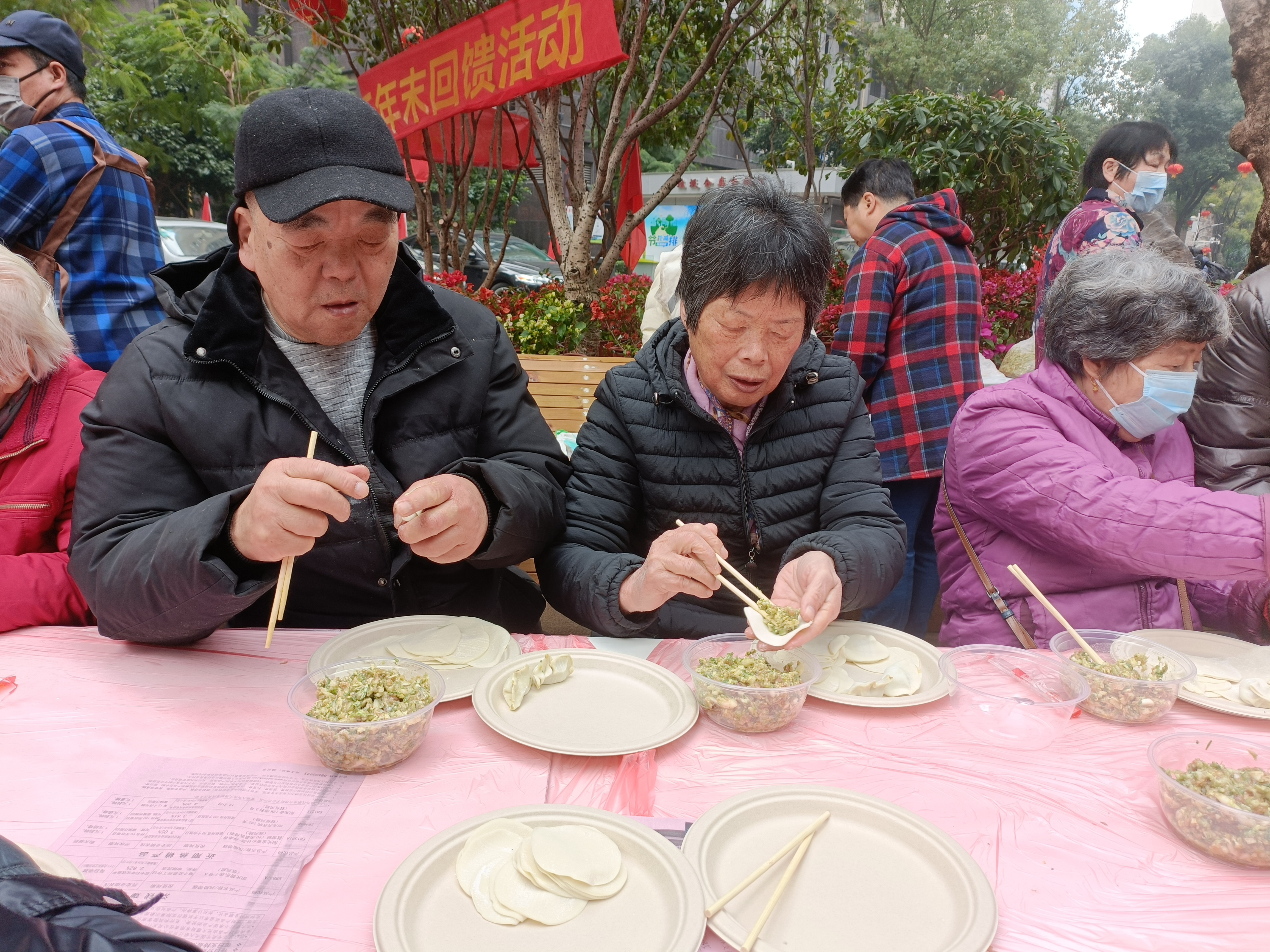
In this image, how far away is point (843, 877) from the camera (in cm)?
107

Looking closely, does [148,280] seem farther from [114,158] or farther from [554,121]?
[554,121]

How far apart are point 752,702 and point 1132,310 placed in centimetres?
146

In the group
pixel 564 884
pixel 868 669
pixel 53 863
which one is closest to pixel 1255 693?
pixel 868 669

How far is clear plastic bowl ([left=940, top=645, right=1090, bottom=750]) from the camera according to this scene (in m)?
1.39

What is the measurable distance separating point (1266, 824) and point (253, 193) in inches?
77.7

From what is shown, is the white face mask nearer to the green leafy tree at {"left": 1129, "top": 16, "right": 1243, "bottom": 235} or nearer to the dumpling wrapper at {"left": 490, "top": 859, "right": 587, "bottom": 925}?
the dumpling wrapper at {"left": 490, "top": 859, "right": 587, "bottom": 925}

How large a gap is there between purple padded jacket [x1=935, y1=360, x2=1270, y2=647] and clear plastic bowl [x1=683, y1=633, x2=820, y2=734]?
2.73ft

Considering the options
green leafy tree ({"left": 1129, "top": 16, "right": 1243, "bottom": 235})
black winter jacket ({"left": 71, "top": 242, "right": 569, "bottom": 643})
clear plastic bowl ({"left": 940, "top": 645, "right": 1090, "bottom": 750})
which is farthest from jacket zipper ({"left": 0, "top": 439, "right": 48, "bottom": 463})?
green leafy tree ({"left": 1129, "top": 16, "right": 1243, "bottom": 235})

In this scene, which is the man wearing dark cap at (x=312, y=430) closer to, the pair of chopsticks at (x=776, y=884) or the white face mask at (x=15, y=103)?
the pair of chopsticks at (x=776, y=884)

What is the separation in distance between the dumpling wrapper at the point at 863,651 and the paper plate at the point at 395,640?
694 mm

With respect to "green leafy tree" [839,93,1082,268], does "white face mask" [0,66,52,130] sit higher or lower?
lower

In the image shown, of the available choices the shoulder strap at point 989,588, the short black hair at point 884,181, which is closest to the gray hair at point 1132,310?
the shoulder strap at point 989,588

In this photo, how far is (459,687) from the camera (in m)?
1.47

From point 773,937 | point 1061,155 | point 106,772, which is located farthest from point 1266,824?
point 1061,155
